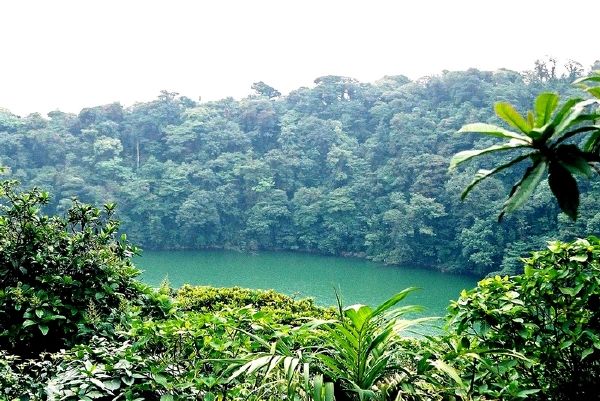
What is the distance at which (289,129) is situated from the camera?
72.4 feet

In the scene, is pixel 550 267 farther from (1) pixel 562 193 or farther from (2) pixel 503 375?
(1) pixel 562 193

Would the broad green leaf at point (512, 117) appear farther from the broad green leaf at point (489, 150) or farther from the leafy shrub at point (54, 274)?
the leafy shrub at point (54, 274)

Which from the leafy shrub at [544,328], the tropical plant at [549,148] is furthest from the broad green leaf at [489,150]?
the leafy shrub at [544,328]

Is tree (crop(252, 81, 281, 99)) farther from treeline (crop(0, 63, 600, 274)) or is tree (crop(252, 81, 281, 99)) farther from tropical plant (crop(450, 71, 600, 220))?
tropical plant (crop(450, 71, 600, 220))

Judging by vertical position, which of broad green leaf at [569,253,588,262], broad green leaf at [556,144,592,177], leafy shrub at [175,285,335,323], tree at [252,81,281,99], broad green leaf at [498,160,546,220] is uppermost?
tree at [252,81,281,99]

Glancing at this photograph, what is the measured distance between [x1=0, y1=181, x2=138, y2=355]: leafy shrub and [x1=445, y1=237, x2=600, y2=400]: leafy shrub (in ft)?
4.27

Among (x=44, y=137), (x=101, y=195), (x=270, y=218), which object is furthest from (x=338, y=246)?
(x=44, y=137)

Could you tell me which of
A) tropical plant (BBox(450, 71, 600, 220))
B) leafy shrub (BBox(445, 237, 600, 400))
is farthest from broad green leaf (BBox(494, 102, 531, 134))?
leafy shrub (BBox(445, 237, 600, 400))

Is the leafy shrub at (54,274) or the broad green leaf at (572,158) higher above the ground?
the broad green leaf at (572,158)

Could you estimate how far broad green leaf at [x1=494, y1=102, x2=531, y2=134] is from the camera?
686 mm

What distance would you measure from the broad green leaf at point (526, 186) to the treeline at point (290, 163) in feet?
52.3

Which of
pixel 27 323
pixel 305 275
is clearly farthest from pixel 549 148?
pixel 305 275

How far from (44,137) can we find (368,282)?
1410 cm

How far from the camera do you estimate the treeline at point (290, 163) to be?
17.8 m
